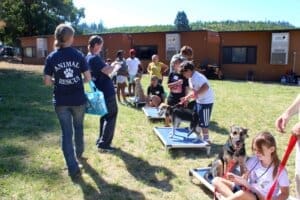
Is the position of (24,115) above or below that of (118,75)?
below

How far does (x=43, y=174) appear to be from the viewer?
5.55 meters

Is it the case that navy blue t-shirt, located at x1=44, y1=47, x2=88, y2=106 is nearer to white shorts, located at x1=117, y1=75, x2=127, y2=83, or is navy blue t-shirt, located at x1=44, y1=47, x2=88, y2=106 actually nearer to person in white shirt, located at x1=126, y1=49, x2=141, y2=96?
white shorts, located at x1=117, y1=75, x2=127, y2=83

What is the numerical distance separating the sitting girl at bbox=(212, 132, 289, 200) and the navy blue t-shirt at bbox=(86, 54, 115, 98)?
9.94 feet

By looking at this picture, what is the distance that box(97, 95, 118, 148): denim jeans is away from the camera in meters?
6.23

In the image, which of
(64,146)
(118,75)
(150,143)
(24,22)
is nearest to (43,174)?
(64,146)

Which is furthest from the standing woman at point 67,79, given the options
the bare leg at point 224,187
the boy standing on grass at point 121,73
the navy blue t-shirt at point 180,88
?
the boy standing on grass at point 121,73

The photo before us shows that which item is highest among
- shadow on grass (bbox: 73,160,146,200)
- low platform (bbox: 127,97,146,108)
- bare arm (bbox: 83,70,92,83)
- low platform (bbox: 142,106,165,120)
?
bare arm (bbox: 83,70,92,83)

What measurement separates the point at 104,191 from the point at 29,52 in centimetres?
3758

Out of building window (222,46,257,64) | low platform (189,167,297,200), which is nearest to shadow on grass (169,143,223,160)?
low platform (189,167,297,200)

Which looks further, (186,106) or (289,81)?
(289,81)

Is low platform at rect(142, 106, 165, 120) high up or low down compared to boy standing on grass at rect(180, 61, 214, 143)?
down

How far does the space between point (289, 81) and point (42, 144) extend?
710 inches

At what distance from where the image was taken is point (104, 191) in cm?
494

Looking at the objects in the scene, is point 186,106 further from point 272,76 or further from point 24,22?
point 24,22
